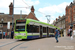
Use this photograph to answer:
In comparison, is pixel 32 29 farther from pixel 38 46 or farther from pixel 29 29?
pixel 38 46

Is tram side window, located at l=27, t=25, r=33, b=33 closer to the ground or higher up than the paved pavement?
higher up

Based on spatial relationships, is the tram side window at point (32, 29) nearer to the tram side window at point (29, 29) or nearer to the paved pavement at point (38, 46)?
the tram side window at point (29, 29)

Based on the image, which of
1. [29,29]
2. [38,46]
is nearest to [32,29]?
[29,29]

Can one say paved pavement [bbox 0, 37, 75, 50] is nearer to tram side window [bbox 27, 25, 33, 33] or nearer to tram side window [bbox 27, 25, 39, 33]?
tram side window [bbox 27, 25, 33, 33]

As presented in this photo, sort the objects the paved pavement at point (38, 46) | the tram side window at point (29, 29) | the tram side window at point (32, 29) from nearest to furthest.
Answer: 1. the paved pavement at point (38, 46)
2. the tram side window at point (29, 29)
3. the tram side window at point (32, 29)

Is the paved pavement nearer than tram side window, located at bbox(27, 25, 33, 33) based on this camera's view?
Yes

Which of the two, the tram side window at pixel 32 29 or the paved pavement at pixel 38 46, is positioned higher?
the tram side window at pixel 32 29

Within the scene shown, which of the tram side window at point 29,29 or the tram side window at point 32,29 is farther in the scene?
the tram side window at point 32,29

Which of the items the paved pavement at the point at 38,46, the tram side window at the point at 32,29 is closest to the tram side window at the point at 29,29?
the tram side window at the point at 32,29

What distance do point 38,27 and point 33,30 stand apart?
261 cm

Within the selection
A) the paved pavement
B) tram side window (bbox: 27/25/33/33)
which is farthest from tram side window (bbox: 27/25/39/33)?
the paved pavement

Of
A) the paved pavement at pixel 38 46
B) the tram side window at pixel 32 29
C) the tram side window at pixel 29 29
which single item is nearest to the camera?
the paved pavement at pixel 38 46

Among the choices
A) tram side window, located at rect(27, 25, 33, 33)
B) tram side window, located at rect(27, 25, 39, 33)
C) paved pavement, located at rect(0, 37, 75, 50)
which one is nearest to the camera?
paved pavement, located at rect(0, 37, 75, 50)

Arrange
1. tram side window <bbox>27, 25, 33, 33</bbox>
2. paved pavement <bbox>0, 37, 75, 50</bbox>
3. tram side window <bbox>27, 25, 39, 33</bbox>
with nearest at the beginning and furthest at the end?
paved pavement <bbox>0, 37, 75, 50</bbox>
tram side window <bbox>27, 25, 33, 33</bbox>
tram side window <bbox>27, 25, 39, 33</bbox>
